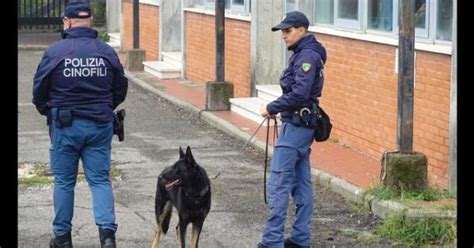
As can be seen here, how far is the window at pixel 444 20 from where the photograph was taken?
1012cm

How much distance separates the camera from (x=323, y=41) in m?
13.2

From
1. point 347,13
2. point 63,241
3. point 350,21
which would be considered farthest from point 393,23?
point 63,241

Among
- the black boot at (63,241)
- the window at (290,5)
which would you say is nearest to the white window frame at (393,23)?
the window at (290,5)

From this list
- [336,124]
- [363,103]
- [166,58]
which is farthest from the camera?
[166,58]

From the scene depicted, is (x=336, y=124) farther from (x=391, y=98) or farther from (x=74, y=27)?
(x=74, y=27)

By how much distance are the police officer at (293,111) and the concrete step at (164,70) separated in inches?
492

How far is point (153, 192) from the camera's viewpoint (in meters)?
10.7

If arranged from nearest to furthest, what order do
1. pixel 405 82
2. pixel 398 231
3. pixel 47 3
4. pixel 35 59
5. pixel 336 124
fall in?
pixel 398 231 < pixel 405 82 < pixel 336 124 < pixel 35 59 < pixel 47 3

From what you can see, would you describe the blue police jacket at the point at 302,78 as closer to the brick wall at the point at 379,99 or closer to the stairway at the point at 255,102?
the brick wall at the point at 379,99

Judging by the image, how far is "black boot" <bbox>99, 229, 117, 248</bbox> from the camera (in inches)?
313

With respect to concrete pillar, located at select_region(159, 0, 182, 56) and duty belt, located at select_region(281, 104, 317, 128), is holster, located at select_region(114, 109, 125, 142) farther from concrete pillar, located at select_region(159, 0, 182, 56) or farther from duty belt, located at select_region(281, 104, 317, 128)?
concrete pillar, located at select_region(159, 0, 182, 56)

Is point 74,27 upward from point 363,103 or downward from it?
upward

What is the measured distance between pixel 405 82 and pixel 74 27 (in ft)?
9.86

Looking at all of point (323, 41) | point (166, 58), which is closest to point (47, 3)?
point (166, 58)
